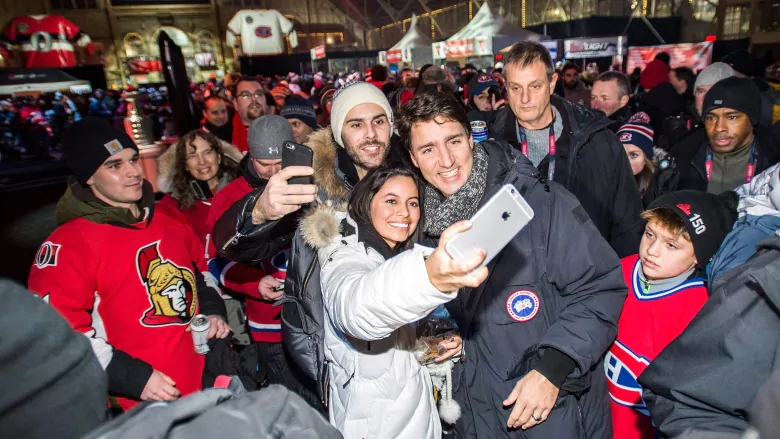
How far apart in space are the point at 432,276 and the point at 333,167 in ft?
4.84

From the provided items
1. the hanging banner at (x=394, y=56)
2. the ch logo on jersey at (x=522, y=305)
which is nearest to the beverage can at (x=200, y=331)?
the ch logo on jersey at (x=522, y=305)

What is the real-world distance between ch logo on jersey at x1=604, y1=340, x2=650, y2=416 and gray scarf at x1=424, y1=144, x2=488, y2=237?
3.24 ft

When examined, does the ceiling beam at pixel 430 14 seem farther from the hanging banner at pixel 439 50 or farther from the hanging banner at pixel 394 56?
the hanging banner at pixel 439 50

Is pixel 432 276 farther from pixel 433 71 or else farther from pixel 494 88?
pixel 494 88

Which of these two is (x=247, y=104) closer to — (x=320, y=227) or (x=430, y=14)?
(x=320, y=227)

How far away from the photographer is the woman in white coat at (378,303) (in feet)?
3.61

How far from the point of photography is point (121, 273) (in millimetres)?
2240

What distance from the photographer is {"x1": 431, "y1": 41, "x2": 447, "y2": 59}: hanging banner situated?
65.5ft

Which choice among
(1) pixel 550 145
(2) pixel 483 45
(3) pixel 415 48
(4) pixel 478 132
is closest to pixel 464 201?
(4) pixel 478 132

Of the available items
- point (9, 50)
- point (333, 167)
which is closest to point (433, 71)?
point (333, 167)

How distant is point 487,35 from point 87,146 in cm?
1676

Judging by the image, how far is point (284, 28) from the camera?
100 ft

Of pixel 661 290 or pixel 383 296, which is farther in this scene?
pixel 661 290

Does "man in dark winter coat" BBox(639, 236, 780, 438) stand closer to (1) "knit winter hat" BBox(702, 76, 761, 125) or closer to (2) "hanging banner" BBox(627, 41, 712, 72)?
(1) "knit winter hat" BBox(702, 76, 761, 125)
